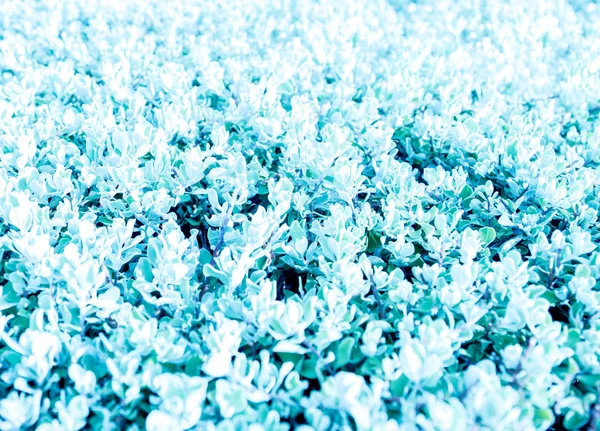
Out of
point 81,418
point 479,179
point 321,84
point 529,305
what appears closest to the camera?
point 81,418

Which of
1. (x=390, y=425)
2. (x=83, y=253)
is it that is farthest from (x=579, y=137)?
(x=83, y=253)

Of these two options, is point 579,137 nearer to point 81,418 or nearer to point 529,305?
point 529,305

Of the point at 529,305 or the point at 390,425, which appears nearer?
the point at 390,425

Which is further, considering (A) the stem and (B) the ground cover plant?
(A) the stem

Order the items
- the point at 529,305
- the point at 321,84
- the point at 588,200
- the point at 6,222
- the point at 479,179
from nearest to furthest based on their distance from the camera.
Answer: the point at 529,305
the point at 6,222
the point at 588,200
the point at 479,179
the point at 321,84

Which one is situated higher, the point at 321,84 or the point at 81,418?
the point at 321,84

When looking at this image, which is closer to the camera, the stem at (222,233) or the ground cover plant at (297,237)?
the ground cover plant at (297,237)

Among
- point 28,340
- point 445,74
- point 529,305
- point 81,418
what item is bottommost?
point 81,418
